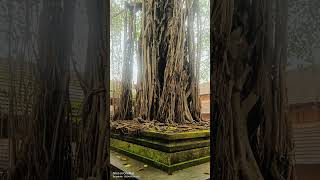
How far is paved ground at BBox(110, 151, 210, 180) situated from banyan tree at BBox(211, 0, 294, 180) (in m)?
0.53

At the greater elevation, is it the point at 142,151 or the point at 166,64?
the point at 166,64

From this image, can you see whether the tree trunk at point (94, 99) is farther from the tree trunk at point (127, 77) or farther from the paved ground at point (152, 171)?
the tree trunk at point (127, 77)

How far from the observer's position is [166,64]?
2.02m

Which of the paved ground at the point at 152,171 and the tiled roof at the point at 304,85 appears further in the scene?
the paved ground at the point at 152,171

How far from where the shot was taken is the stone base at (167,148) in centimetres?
131

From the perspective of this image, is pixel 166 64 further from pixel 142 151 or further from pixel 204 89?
pixel 142 151

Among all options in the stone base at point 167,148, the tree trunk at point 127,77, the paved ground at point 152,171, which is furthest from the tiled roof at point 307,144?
the tree trunk at point 127,77

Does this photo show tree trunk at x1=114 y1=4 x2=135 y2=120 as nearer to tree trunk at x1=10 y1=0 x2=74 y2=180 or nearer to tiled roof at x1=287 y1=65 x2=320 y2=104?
tree trunk at x1=10 y1=0 x2=74 y2=180

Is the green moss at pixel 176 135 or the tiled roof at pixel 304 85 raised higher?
the tiled roof at pixel 304 85

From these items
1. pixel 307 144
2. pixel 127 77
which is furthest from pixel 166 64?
pixel 307 144

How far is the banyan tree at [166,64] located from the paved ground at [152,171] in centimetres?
52

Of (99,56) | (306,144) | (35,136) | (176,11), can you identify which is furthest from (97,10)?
(176,11)

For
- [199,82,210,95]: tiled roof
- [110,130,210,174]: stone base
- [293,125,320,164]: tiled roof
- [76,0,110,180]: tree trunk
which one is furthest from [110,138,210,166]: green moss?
[293,125,320,164]: tiled roof

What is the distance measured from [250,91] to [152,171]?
87 cm
